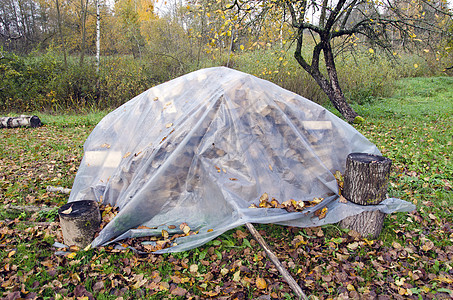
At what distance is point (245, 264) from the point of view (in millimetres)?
2678

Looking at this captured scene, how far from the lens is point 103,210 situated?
325 centimetres

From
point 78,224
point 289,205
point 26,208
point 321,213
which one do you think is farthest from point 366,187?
point 26,208

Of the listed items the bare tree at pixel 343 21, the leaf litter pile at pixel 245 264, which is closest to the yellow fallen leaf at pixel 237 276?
the leaf litter pile at pixel 245 264

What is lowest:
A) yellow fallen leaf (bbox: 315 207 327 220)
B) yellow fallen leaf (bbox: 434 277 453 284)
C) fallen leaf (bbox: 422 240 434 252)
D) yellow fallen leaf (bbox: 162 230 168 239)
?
yellow fallen leaf (bbox: 162 230 168 239)

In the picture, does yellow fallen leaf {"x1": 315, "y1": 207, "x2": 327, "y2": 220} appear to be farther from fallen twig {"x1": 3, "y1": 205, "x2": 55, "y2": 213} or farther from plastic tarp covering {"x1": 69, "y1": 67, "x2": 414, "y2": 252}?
fallen twig {"x1": 3, "y1": 205, "x2": 55, "y2": 213}

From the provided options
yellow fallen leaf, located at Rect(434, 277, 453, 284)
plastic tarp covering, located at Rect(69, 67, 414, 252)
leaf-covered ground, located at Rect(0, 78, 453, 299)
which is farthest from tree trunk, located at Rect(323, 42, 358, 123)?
yellow fallen leaf, located at Rect(434, 277, 453, 284)

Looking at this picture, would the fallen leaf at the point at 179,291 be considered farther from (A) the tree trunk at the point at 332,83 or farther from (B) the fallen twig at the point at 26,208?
(A) the tree trunk at the point at 332,83

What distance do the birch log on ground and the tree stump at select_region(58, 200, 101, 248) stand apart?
6.69m

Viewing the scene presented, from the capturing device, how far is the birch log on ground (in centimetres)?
802

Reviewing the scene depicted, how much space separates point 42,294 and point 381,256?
294 cm

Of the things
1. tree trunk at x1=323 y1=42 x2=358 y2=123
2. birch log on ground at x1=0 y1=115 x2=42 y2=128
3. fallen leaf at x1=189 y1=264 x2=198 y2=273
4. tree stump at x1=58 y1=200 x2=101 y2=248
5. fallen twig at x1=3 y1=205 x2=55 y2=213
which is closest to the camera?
fallen leaf at x1=189 y1=264 x2=198 y2=273

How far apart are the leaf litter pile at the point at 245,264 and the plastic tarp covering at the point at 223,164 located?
0.20 m

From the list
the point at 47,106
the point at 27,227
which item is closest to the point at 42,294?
the point at 27,227

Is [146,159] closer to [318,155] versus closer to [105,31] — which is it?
[318,155]
